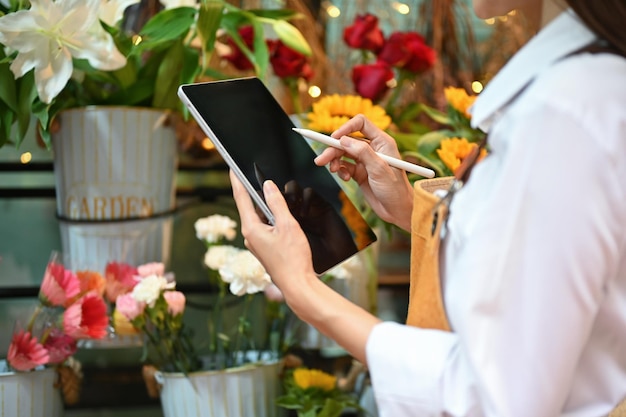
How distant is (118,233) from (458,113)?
54 cm

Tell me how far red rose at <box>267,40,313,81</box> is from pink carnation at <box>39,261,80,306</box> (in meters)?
0.46

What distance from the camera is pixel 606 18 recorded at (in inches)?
24.5

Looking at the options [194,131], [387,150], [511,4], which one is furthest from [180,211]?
[511,4]

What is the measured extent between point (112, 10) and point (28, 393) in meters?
0.52

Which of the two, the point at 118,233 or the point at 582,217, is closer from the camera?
the point at 582,217

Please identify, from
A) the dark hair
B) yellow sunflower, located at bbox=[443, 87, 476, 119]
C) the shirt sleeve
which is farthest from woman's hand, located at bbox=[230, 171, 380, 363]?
yellow sunflower, located at bbox=[443, 87, 476, 119]

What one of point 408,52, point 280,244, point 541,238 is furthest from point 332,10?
point 541,238

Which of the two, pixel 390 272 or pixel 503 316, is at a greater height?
pixel 503 316

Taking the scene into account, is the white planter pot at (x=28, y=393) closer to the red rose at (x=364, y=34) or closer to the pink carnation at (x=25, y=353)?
the pink carnation at (x=25, y=353)

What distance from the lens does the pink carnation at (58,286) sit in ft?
3.68

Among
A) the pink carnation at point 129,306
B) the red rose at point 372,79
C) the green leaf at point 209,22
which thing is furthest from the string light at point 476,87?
the pink carnation at point 129,306

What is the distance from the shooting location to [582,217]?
0.57 metres

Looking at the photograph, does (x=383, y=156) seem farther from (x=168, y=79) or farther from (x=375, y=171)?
(x=168, y=79)

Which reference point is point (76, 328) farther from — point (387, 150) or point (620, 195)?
point (620, 195)
